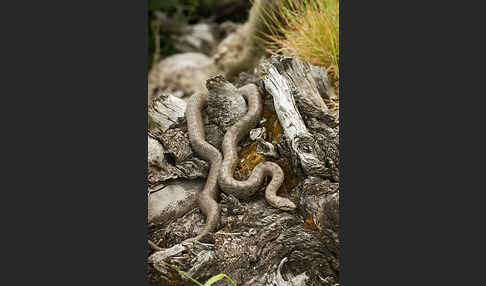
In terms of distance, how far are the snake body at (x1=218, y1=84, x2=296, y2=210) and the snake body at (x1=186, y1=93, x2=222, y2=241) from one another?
0.10 m

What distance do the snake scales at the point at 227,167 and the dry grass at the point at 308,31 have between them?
1033 millimetres

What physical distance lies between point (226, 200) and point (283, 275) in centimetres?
93

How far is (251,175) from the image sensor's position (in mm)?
4070

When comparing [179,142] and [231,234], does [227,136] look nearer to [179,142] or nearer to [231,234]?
[179,142]

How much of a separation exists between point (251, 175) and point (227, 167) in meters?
0.28

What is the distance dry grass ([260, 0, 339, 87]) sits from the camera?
475 cm

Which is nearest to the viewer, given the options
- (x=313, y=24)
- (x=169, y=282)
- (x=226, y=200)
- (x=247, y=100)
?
(x=169, y=282)

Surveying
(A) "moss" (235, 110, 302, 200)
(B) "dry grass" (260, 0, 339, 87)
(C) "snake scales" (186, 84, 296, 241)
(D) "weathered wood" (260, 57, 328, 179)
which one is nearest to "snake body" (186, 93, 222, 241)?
(C) "snake scales" (186, 84, 296, 241)

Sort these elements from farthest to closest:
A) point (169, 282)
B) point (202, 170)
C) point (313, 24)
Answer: point (313, 24), point (202, 170), point (169, 282)

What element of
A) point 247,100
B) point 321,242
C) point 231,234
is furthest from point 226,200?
point 247,100

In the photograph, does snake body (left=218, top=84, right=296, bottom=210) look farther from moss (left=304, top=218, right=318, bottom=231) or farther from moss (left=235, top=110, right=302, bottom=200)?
moss (left=304, top=218, right=318, bottom=231)

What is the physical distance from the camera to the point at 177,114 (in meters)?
4.80

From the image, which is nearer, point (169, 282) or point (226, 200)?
point (169, 282)

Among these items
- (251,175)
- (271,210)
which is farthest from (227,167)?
(271,210)
